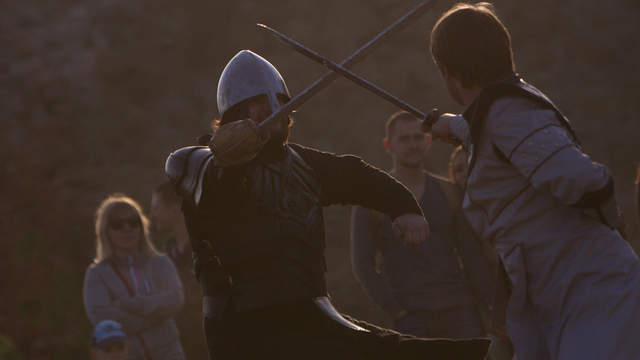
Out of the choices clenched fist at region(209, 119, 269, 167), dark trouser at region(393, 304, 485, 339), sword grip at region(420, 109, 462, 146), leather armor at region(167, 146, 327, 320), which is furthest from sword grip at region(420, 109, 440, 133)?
dark trouser at region(393, 304, 485, 339)

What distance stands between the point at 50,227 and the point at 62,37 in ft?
15.4

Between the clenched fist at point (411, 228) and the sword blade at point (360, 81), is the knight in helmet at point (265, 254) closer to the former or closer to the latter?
the clenched fist at point (411, 228)

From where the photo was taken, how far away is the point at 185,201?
2.77m

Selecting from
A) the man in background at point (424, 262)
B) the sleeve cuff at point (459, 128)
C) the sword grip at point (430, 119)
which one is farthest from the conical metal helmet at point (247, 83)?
the man in background at point (424, 262)

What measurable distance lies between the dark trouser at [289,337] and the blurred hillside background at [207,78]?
8221mm

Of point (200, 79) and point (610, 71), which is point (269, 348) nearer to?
point (200, 79)

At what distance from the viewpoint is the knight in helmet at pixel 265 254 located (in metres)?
2.53

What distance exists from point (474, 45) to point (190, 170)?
1.14m

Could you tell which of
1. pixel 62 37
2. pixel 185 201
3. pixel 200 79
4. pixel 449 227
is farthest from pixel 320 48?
pixel 185 201

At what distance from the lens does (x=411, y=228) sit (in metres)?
2.91

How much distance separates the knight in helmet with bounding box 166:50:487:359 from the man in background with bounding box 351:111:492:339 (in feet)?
3.93

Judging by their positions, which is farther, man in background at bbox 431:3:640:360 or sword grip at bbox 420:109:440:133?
sword grip at bbox 420:109:440:133

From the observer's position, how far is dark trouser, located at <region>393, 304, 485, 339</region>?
3988 millimetres

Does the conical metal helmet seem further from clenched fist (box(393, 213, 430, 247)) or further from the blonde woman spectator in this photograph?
the blonde woman spectator
